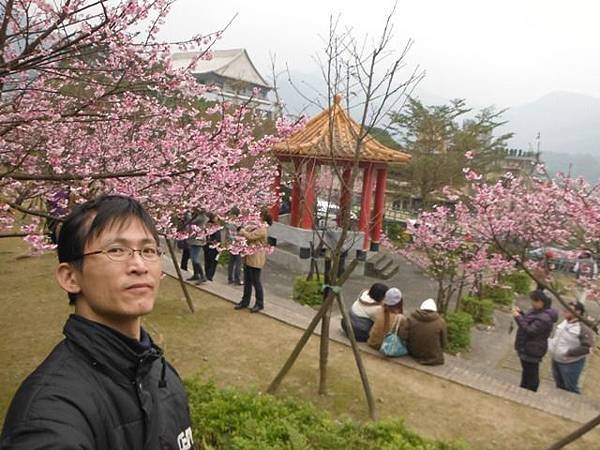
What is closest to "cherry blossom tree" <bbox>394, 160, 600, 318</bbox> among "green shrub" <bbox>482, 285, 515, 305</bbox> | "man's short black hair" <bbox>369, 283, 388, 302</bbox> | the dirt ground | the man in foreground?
"green shrub" <bbox>482, 285, 515, 305</bbox>

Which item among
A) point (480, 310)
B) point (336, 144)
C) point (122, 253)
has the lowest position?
point (480, 310)

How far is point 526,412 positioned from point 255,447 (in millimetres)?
4088

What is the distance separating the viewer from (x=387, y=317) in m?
7.01

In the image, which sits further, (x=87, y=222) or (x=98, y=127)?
(x=98, y=127)

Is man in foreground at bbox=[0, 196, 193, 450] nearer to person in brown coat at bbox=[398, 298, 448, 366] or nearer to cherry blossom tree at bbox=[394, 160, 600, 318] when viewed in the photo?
person in brown coat at bbox=[398, 298, 448, 366]

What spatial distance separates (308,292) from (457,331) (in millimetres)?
3714

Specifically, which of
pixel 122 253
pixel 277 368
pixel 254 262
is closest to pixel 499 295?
pixel 254 262

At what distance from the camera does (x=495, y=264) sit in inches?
457

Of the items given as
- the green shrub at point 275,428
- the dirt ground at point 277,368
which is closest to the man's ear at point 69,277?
the green shrub at point 275,428

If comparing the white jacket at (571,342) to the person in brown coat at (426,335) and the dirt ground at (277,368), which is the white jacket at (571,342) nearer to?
the dirt ground at (277,368)

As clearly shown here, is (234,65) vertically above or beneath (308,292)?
above

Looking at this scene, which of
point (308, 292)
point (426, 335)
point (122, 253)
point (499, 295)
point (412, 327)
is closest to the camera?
point (122, 253)

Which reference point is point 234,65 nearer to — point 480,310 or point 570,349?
point 480,310

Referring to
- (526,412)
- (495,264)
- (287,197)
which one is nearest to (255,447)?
(526,412)
